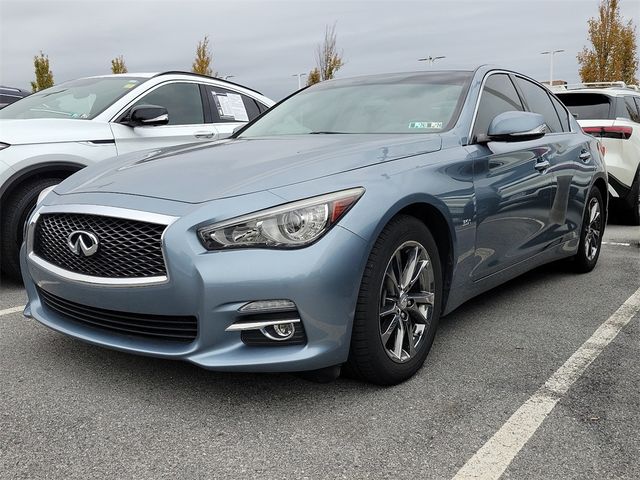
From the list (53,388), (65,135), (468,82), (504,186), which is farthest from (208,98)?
(53,388)

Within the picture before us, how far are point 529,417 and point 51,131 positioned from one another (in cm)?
376

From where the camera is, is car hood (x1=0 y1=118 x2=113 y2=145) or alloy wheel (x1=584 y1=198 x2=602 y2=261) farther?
alloy wheel (x1=584 y1=198 x2=602 y2=261)

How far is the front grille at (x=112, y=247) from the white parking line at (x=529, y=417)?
130 centimetres

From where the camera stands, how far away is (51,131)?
479 centimetres

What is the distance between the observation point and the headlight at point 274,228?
2510mm

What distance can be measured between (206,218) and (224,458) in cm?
85

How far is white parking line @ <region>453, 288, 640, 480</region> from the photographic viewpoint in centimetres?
223

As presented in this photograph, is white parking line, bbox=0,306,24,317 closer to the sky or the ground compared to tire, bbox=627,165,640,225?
closer to the sky

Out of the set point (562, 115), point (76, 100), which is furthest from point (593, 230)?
point (76, 100)

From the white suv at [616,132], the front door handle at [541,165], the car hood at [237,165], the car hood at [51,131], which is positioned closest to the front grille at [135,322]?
the car hood at [237,165]

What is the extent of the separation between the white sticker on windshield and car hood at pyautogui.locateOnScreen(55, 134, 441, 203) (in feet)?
8.70

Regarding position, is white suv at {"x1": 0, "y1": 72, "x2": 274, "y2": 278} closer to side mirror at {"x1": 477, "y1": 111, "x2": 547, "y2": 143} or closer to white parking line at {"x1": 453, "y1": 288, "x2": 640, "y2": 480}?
side mirror at {"x1": 477, "y1": 111, "x2": 547, "y2": 143}

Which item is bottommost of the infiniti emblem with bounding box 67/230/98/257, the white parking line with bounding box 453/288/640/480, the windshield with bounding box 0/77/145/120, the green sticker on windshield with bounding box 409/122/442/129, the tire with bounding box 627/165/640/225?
the tire with bounding box 627/165/640/225

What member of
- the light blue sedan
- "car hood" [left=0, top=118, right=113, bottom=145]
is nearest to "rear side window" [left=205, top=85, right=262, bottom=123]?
"car hood" [left=0, top=118, right=113, bottom=145]
